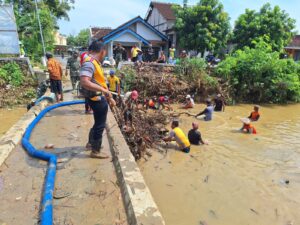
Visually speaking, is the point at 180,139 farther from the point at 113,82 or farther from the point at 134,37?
the point at 134,37

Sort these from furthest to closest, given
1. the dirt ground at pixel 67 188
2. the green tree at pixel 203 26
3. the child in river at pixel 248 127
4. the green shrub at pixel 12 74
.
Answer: the green tree at pixel 203 26 < the green shrub at pixel 12 74 < the child in river at pixel 248 127 < the dirt ground at pixel 67 188

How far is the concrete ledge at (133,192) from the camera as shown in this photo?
2.59 meters

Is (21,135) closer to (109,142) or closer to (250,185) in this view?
(109,142)

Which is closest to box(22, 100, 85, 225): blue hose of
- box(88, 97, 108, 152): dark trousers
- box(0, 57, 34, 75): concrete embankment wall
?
box(88, 97, 108, 152): dark trousers

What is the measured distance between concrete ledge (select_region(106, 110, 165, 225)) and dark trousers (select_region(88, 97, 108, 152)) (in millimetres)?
380

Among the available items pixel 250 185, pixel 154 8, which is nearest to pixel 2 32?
pixel 250 185

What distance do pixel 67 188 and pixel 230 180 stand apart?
11.6ft

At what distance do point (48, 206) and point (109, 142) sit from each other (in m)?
2.21

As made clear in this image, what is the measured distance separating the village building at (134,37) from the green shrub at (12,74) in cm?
1020

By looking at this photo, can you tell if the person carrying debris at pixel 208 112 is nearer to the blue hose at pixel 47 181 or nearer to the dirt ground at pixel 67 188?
the dirt ground at pixel 67 188

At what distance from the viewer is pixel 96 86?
3.42 m

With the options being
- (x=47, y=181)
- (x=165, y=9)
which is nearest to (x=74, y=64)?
(x=47, y=181)

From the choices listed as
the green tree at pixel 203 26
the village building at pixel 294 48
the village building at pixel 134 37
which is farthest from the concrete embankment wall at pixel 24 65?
the village building at pixel 294 48

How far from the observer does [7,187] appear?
10.6 ft
